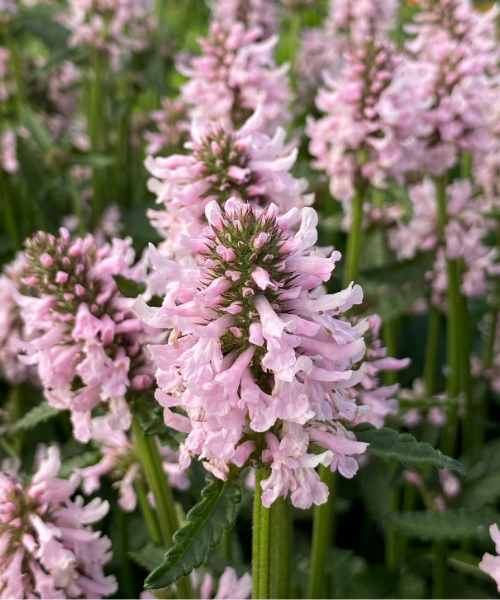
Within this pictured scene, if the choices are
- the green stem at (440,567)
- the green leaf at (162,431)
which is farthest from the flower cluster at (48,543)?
the green stem at (440,567)

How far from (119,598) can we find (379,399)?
140 centimetres

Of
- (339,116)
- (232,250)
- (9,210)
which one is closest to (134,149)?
(9,210)

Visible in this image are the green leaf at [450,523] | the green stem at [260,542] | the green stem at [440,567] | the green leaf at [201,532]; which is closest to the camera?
the green leaf at [201,532]

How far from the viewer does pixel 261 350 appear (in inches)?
42.5

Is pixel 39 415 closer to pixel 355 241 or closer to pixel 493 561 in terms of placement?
pixel 493 561

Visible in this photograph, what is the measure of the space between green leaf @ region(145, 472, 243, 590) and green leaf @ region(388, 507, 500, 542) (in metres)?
0.73

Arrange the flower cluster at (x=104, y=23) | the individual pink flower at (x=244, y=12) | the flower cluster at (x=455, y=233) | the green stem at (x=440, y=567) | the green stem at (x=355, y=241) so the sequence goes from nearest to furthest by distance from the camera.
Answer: the green stem at (x=440, y=567) < the green stem at (x=355, y=241) < the flower cluster at (x=455, y=233) < the flower cluster at (x=104, y=23) < the individual pink flower at (x=244, y=12)

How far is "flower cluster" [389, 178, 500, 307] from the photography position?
264 cm

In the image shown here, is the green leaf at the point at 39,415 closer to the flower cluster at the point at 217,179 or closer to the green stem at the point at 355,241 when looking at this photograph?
the flower cluster at the point at 217,179

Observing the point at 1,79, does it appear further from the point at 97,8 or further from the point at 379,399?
the point at 379,399

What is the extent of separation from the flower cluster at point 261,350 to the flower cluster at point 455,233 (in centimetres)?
166

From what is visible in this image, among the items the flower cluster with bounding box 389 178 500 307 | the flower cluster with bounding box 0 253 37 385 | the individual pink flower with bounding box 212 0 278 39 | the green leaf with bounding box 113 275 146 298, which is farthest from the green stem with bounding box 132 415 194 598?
the individual pink flower with bounding box 212 0 278 39

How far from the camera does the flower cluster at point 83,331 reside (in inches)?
57.7

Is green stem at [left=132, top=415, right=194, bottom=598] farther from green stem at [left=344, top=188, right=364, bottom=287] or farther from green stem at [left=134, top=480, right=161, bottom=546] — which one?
green stem at [left=344, top=188, right=364, bottom=287]
